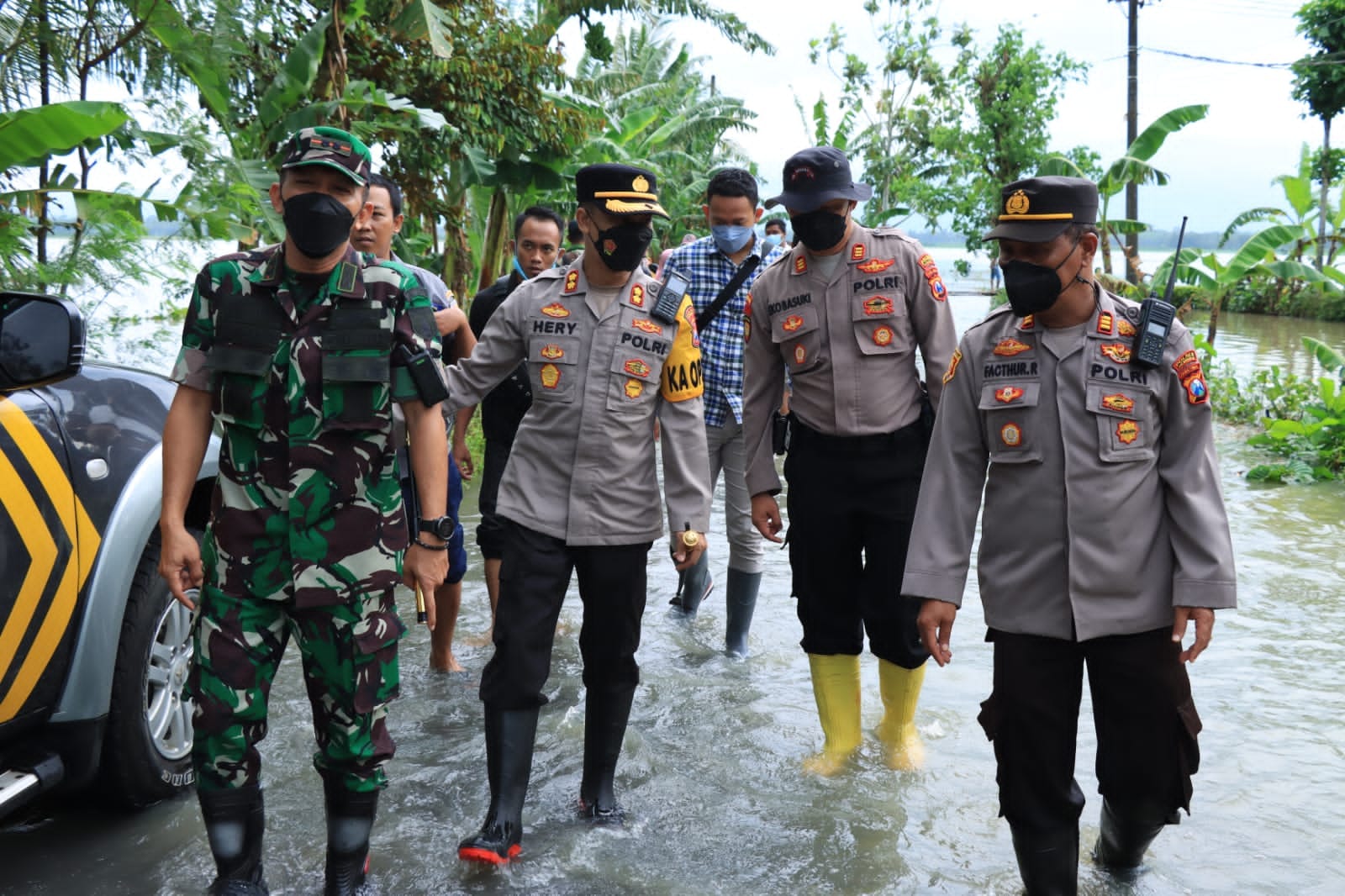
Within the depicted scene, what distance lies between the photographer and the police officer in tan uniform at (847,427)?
463cm

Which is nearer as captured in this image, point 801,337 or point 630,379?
point 630,379

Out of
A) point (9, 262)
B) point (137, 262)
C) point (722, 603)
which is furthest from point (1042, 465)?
point (137, 262)

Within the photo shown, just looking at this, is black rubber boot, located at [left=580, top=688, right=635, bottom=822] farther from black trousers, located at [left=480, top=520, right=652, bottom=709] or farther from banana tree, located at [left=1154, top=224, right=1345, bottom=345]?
banana tree, located at [left=1154, top=224, right=1345, bottom=345]

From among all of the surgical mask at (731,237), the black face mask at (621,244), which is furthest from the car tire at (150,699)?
the surgical mask at (731,237)

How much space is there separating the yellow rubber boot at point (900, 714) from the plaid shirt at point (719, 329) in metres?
1.74

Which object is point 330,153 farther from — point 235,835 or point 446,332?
point 235,835

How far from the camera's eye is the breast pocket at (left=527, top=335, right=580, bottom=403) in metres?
4.06

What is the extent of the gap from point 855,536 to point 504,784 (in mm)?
1603

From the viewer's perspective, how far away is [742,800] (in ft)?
14.9

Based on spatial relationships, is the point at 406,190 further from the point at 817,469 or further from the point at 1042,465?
the point at 1042,465

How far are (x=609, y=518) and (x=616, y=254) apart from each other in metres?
0.85

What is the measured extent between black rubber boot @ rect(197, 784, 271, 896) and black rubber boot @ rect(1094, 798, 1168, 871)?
7.77 ft

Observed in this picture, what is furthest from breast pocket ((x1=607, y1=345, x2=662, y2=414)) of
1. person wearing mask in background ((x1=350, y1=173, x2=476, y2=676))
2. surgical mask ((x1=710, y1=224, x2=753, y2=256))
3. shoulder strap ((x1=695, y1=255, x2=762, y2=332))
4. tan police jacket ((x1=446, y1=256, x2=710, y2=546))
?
surgical mask ((x1=710, y1=224, x2=753, y2=256))

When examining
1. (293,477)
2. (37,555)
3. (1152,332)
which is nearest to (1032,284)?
(1152,332)
